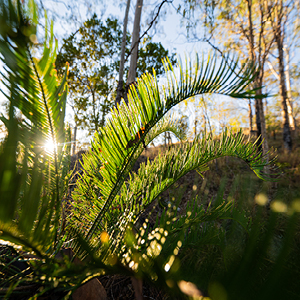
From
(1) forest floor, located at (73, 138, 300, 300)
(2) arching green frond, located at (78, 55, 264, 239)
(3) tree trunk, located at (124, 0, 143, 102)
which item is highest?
(3) tree trunk, located at (124, 0, 143, 102)

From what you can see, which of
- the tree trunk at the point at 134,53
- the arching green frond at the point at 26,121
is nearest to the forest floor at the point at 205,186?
the arching green frond at the point at 26,121

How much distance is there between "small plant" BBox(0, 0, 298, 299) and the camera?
1.75 feet

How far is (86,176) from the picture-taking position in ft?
4.89

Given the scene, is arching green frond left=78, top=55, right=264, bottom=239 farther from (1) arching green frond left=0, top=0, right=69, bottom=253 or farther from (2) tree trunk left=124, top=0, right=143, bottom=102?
(2) tree trunk left=124, top=0, right=143, bottom=102

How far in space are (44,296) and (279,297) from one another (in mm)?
1097

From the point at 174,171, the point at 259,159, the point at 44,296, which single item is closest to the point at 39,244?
the point at 44,296

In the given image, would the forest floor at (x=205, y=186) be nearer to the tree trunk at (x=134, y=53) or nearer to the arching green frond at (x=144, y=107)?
the arching green frond at (x=144, y=107)

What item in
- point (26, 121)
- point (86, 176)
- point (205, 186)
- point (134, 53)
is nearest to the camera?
point (26, 121)

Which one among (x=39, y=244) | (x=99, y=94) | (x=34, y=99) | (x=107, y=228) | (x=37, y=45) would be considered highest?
(x=99, y=94)

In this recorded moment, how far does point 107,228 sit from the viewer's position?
1.42 meters

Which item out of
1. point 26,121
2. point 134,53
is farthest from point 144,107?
point 134,53

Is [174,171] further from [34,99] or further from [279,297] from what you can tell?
[279,297]

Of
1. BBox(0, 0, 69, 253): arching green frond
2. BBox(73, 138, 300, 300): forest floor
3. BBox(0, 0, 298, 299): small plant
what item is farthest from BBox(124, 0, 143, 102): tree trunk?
BBox(0, 0, 69, 253): arching green frond

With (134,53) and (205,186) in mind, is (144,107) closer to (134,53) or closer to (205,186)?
(205,186)
